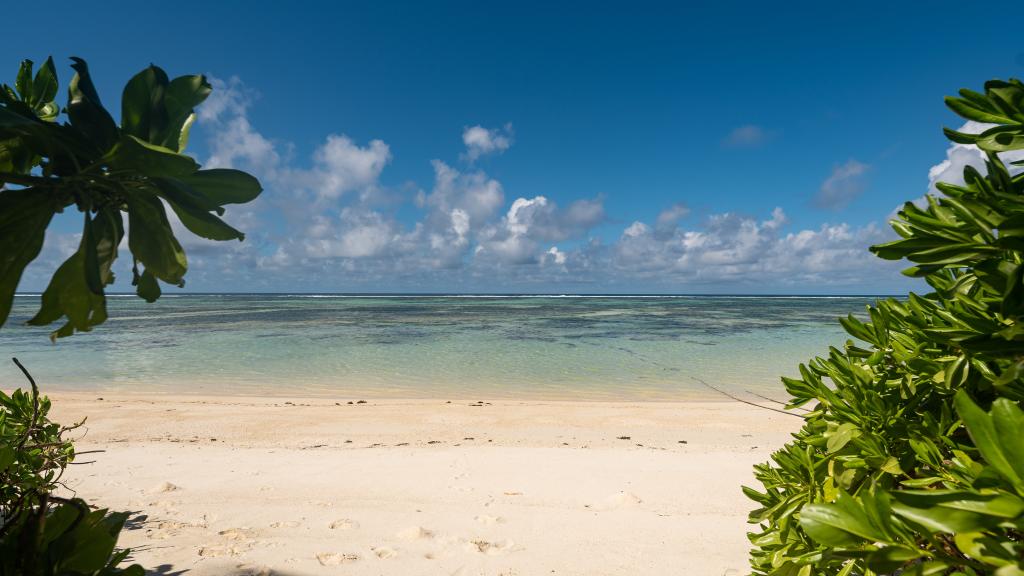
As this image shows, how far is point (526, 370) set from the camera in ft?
52.0

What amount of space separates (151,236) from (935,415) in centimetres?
193

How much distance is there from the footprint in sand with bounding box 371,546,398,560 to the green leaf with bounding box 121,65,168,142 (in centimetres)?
308

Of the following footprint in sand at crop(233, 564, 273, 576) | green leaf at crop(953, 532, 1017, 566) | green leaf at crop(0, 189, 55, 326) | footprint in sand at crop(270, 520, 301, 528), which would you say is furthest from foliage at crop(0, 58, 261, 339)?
footprint in sand at crop(270, 520, 301, 528)

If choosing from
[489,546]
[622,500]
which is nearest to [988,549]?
[489,546]

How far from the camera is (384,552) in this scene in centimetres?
319

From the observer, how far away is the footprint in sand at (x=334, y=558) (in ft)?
9.89

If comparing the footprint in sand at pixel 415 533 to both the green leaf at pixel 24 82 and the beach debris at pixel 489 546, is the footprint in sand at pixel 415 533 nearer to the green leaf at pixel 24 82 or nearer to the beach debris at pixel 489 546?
the beach debris at pixel 489 546

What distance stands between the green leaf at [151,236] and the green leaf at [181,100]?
14cm

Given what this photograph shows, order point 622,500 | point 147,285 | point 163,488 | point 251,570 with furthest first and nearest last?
1. point 163,488
2. point 622,500
3. point 251,570
4. point 147,285

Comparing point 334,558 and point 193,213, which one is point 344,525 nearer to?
point 334,558

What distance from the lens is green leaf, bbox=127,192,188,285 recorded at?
0.91m

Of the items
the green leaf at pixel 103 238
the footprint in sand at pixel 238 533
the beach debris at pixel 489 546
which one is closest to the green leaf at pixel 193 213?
the green leaf at pixel 103 238

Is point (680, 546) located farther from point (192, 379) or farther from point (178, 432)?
point (192, 379)

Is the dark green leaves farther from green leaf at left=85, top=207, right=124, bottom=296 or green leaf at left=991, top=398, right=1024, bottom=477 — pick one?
green leaf at left=991, top=398, right=1024, bottom=477
